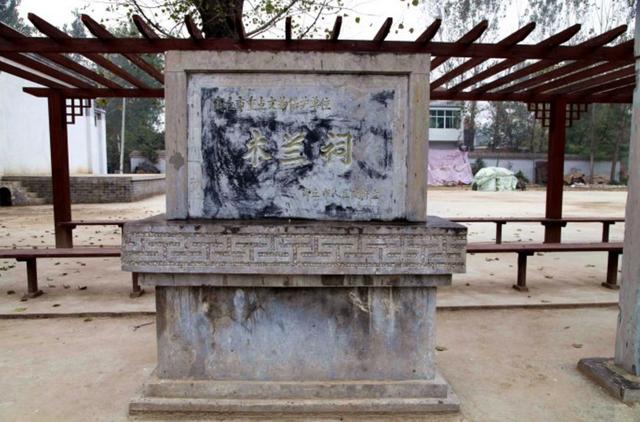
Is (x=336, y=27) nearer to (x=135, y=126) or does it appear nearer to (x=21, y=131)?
(x=21, y=131)

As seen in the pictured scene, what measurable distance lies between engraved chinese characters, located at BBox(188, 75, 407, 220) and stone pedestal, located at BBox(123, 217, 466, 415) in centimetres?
18

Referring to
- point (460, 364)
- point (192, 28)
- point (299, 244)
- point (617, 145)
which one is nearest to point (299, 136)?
point (299, 244)

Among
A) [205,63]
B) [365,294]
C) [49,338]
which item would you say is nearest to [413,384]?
[365,294]

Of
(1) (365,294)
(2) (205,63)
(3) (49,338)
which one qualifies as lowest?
(3) (49,338)

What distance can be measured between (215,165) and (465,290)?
3.82 m

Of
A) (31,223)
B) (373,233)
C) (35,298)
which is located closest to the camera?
(373,233)

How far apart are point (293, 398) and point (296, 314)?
481 mm

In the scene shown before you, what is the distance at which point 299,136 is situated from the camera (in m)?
2.89

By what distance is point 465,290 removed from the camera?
223 inches

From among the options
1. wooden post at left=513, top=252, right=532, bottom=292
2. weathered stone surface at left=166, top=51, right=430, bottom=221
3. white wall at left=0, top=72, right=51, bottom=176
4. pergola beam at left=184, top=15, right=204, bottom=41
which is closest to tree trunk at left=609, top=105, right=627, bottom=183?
wooden post at left=513, top=252, right=532, bottom=292

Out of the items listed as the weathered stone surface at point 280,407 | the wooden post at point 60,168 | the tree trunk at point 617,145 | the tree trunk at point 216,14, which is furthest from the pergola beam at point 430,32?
the tree trunk at point 617,145

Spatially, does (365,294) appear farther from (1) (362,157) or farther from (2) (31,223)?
(2) (31,223)

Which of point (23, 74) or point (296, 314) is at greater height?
point (23, 74)

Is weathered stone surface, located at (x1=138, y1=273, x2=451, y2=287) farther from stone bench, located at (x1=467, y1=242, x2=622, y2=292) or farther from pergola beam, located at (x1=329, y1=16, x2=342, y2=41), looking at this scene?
stone bench, located at (x1=467, y1=242, x2=622, y2=292)
